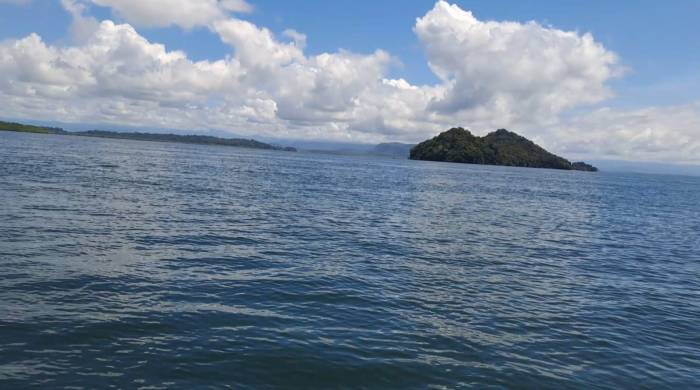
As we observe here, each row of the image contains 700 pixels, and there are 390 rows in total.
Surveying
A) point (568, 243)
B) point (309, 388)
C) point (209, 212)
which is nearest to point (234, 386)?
point (309, 388)

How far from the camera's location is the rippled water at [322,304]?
15.6 metres

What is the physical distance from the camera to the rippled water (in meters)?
15.6

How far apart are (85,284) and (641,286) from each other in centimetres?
3012

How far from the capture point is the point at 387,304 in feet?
74.3

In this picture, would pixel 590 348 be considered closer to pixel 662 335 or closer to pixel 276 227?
pixel 662 335

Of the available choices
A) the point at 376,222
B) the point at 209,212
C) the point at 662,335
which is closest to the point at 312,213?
the point at 376,222

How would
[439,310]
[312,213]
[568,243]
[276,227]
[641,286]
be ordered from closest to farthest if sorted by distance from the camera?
[439,310]
[641,286]
[276,227]
[568,243]
[312,213]

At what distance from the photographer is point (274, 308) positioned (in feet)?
68.6

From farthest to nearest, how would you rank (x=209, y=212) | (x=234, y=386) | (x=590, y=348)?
(x=209, y=212)
(x=590, y=348)
(x=234, y=386)

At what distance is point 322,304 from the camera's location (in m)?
21.9

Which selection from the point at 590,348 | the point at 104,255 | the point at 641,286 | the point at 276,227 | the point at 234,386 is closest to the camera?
the point at 234,386

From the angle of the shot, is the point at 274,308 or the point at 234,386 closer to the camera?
the point at 234,386

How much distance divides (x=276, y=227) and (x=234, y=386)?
2729 cm

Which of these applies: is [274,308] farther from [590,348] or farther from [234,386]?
[590,348]
